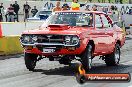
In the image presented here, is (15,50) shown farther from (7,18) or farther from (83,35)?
(7,18)

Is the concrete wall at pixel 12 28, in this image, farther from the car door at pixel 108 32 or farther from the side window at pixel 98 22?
the side window at pixel 98 22

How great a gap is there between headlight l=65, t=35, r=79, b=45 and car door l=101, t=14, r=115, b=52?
1958mm

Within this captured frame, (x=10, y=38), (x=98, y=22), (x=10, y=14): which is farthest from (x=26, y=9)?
(x=98, y=22)

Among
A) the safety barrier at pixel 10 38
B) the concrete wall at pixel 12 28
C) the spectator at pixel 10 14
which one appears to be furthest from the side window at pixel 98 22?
the spectator at pixel 10 14

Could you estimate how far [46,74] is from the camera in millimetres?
11641

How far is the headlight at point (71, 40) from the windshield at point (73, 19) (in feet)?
3.52

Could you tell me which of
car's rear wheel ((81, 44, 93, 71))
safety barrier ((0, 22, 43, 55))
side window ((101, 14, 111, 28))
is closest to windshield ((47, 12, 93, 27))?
side window ((101, 14, 111, 28))

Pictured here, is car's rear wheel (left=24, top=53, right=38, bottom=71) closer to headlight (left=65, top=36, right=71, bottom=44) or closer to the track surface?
the track surface

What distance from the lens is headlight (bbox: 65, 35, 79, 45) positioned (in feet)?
37.4

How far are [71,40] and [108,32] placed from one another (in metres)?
2.23

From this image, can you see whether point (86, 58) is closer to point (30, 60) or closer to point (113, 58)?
point (30, 60)

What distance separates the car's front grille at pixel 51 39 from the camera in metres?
11.5

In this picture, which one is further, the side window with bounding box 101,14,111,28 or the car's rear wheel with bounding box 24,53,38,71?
the side window with bounding box 101,14,111,28

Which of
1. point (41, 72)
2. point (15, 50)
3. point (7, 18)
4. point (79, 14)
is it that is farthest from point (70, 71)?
point (7, 18)
